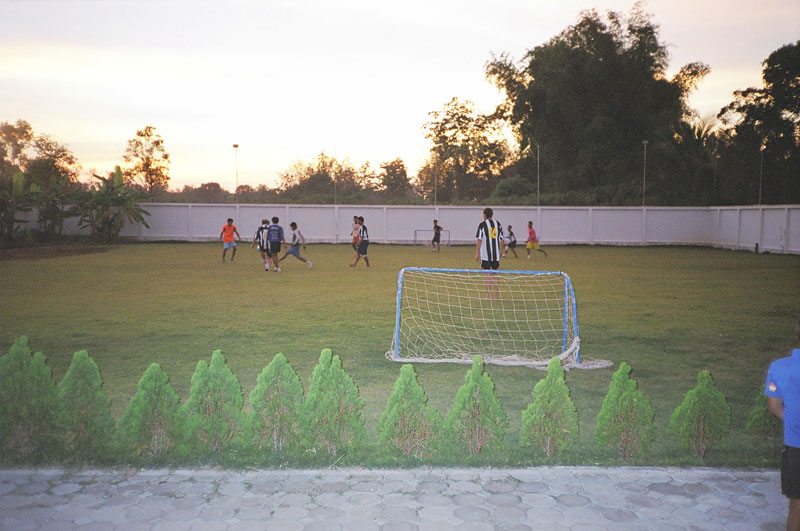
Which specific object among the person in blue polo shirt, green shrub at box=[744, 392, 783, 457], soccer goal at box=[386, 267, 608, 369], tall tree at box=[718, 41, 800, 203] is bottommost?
soccer goal at box=[386, 267, 608, 369]

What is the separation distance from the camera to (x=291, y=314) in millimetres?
10797

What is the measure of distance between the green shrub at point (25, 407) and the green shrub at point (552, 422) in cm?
374

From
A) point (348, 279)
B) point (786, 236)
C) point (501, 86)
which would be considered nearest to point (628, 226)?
point (786, 236)

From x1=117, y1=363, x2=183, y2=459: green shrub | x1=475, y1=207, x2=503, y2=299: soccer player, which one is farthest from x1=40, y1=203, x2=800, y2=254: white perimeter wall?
x1=117, y1=363, x2=183, y2=459: green shrub

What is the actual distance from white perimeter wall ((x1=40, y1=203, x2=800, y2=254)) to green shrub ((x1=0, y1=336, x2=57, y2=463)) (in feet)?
103

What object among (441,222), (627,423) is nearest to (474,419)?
(627,423)

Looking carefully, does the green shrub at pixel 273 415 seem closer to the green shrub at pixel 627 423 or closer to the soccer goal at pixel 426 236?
the green shrub at pixel 627 423

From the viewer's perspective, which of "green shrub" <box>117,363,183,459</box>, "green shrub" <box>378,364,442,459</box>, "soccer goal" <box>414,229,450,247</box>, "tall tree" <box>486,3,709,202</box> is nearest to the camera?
"green shrub" <box>117,363,183,459</box>

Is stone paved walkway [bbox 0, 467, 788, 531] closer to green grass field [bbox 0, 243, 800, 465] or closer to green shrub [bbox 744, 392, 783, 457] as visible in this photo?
green grass field [bbox 0, 243, 800, 465]

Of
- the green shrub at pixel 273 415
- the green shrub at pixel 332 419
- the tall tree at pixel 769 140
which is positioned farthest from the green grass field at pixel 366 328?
the tall tree at pixel 769 140

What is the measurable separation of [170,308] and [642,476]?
30.6ft

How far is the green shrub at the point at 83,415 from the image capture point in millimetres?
4629

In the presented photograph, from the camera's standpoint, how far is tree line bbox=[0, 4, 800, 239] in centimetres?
3512

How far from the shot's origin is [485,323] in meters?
10.5
